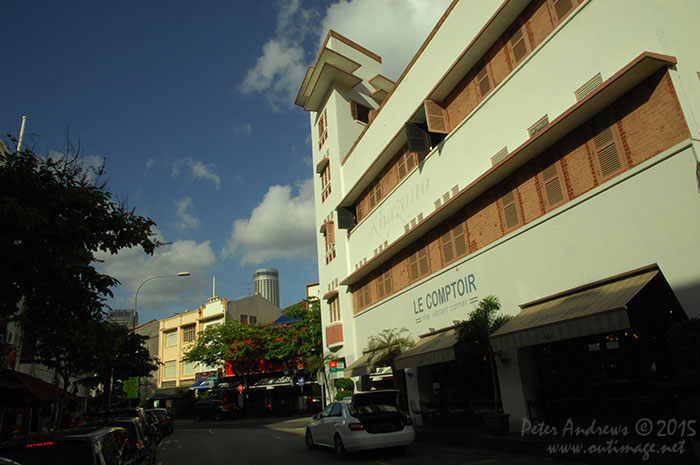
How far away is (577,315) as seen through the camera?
32.5ft

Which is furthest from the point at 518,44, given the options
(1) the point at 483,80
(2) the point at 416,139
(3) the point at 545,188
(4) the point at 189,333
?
(4) the point at 189,333

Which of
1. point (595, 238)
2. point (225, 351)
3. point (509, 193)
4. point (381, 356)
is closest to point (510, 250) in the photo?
point (509, 193)

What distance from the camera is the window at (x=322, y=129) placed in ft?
111

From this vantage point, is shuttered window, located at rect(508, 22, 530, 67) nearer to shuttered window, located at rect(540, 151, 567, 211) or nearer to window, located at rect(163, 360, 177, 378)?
shuttered window, located at rect(540, 151, 567, 211)

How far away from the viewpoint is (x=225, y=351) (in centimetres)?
4384

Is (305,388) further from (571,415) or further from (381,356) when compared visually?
(571,415)

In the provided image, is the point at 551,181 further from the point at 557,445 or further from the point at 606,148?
the point at 557,445

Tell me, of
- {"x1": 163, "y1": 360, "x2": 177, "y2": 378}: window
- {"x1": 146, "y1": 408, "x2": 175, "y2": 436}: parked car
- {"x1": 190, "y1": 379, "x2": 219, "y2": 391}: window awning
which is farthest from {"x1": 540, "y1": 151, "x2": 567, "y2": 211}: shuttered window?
{"x1": 163, "y1": 360, "x2": 177, "y2": 378}: window

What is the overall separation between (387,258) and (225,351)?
26.6 meters

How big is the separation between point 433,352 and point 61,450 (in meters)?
11.4

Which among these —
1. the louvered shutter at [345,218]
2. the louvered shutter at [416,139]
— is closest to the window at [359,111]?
the louvered shutter at [345,218]

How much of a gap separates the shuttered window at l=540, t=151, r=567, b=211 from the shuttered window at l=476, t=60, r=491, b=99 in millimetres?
3824

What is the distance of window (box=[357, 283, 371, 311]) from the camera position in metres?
26.3

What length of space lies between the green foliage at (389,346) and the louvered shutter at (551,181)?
366 inches
